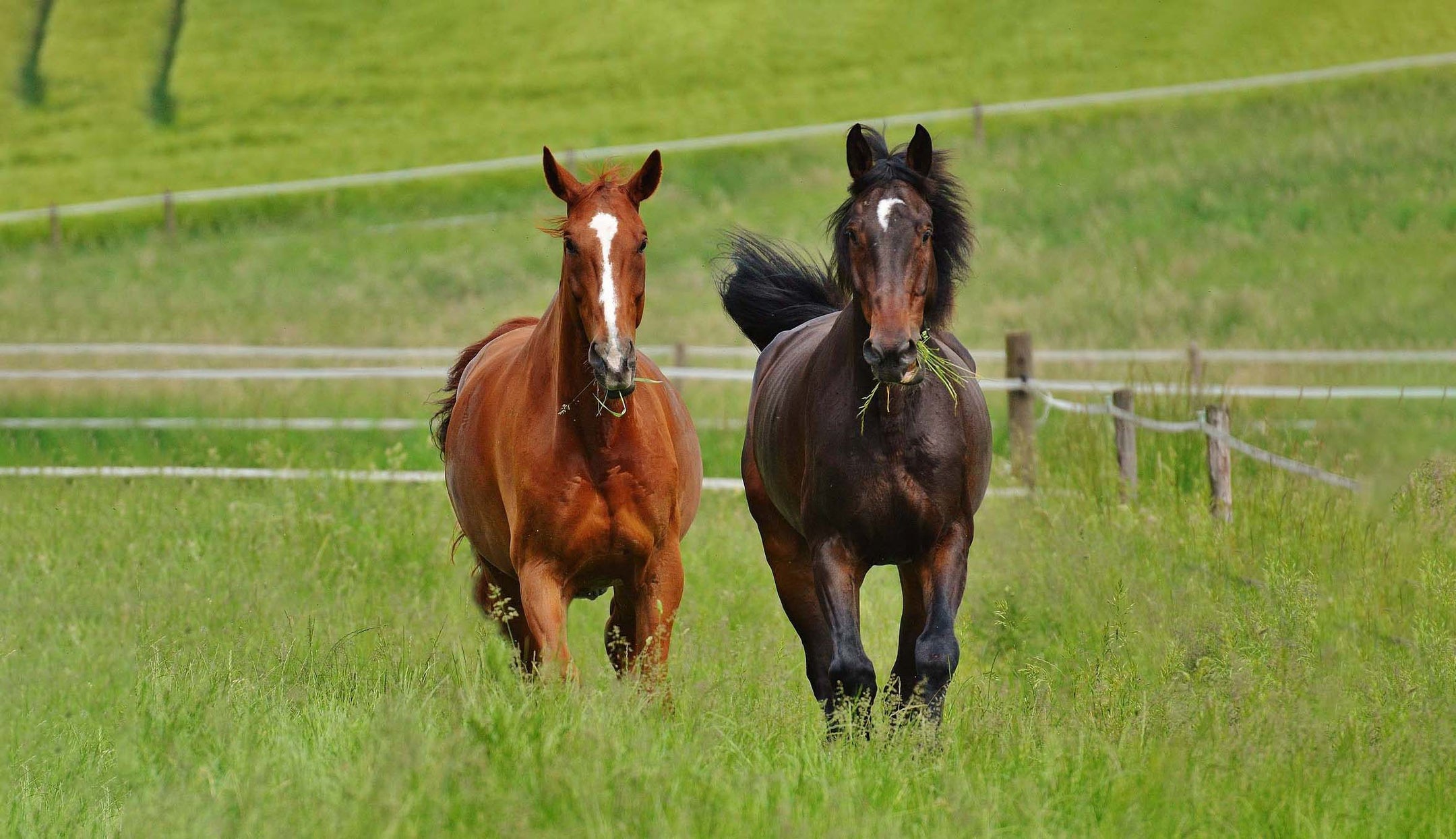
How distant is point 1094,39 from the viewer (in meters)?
41.0

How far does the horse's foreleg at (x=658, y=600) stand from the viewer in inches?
217

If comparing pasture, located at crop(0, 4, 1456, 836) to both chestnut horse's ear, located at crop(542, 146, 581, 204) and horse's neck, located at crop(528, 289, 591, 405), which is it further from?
chestnut horse's ear, located at crop(542, 146, 581, 204)

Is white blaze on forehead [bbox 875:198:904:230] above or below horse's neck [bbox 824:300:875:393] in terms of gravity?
above

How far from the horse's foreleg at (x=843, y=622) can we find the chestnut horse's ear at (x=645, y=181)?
1386mm

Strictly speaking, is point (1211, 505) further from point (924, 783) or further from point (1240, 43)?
point (1240, 43)

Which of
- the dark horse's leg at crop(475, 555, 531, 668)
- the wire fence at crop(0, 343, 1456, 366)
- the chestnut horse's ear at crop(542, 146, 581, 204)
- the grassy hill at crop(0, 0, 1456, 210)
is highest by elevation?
the grassy hill at crop(0, 0, 1456, 210)

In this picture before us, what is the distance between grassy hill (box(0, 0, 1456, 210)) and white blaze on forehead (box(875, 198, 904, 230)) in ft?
104

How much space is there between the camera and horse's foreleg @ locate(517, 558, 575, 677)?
5.30 meters

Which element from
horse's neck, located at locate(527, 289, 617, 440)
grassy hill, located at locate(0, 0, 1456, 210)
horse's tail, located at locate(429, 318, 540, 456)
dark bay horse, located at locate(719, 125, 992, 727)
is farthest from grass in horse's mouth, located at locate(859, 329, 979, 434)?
grassy hill, located at locate(0, 0, 1456, 210)

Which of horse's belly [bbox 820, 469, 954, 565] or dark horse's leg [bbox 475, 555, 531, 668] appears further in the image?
dark horse's leg [bbox 475, 555, 531, 668]

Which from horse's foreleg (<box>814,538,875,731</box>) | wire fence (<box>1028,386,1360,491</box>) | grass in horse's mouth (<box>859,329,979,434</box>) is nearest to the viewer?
horse's foreleg (<box>814,538,875,731</box>)

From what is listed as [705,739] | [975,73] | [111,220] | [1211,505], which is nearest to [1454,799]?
[705,739]

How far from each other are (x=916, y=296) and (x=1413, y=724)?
2008 mm

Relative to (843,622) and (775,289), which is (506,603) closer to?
(843,622)
